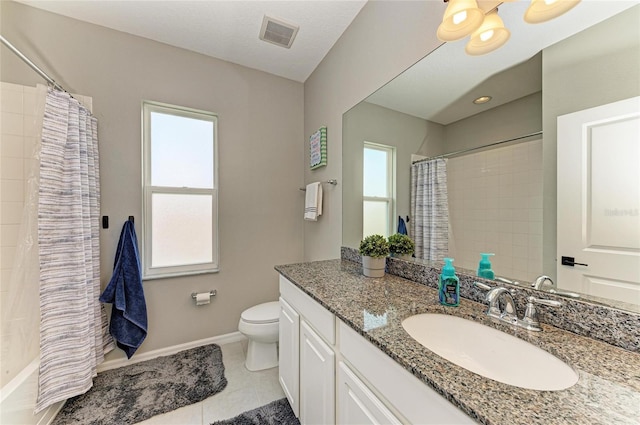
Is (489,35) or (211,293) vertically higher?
(489,35)

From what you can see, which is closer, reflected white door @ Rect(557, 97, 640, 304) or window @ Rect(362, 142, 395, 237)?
reflected white door @ Rect(557, 97, 640, 304)

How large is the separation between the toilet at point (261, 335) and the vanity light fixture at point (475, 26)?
1979 mm

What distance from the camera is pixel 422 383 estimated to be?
58cm

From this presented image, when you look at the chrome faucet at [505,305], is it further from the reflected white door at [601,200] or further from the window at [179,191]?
the window at [179,191]


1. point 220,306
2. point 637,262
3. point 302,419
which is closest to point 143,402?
point 220,306

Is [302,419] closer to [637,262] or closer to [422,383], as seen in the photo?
[422,383]

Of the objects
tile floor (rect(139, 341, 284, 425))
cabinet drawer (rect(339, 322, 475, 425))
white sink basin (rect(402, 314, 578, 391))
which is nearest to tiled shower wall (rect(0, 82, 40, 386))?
tile floor (rect(139, 341, 284, 425))

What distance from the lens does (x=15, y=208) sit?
1.53 meters

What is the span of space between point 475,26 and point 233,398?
238 cm

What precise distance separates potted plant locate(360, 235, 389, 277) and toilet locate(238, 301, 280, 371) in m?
0.90

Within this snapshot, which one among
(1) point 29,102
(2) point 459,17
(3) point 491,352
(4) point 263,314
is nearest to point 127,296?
(4) point 263,314

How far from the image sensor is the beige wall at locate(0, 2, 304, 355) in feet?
5.70

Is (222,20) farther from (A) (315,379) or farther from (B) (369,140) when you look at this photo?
(A) (315,379)

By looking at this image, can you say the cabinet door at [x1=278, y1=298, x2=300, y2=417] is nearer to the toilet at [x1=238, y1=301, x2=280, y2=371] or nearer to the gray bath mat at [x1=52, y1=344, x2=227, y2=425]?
the toilet at [x1=238, y1=301, x2=280, y2=371]
